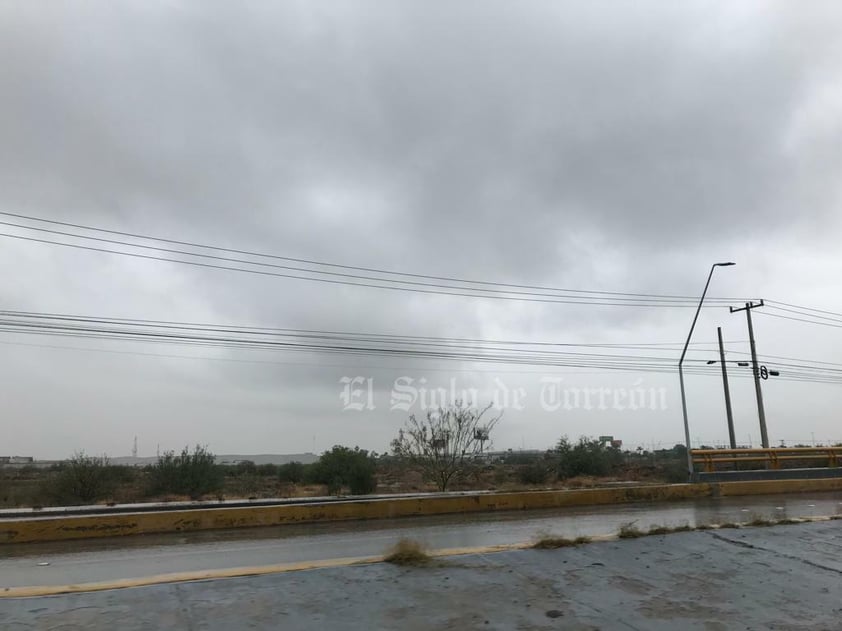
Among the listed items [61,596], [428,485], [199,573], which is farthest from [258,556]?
[428,485]

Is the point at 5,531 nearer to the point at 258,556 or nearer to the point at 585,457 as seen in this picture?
the point at 258,556

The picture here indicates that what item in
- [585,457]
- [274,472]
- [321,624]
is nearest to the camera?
[321,624]

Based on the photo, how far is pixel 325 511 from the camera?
12.6m

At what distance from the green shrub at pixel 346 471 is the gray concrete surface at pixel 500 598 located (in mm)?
28715

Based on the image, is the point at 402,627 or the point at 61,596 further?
the point at 61,596

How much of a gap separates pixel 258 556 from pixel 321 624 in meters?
3.56

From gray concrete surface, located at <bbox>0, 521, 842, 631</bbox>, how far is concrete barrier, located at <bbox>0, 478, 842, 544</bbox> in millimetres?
5468

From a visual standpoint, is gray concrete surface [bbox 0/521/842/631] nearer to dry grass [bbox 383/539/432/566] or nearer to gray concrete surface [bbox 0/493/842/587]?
dry grass [bbox 383/539/432/566]

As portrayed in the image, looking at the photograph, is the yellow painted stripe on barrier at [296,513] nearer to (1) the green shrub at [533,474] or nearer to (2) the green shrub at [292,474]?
(1) the green shrub at [533,474]

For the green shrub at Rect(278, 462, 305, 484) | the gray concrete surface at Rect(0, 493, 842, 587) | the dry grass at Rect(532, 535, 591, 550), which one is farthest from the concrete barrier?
the green shrub at Rect(278, 462, 305, 484)

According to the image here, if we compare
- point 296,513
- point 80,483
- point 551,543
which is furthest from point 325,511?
point 80,483

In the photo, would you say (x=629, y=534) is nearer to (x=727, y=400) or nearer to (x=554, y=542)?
(x=554, y=542)

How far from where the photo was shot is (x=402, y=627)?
5.06 metres

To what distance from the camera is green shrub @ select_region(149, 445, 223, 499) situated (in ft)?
94.4
